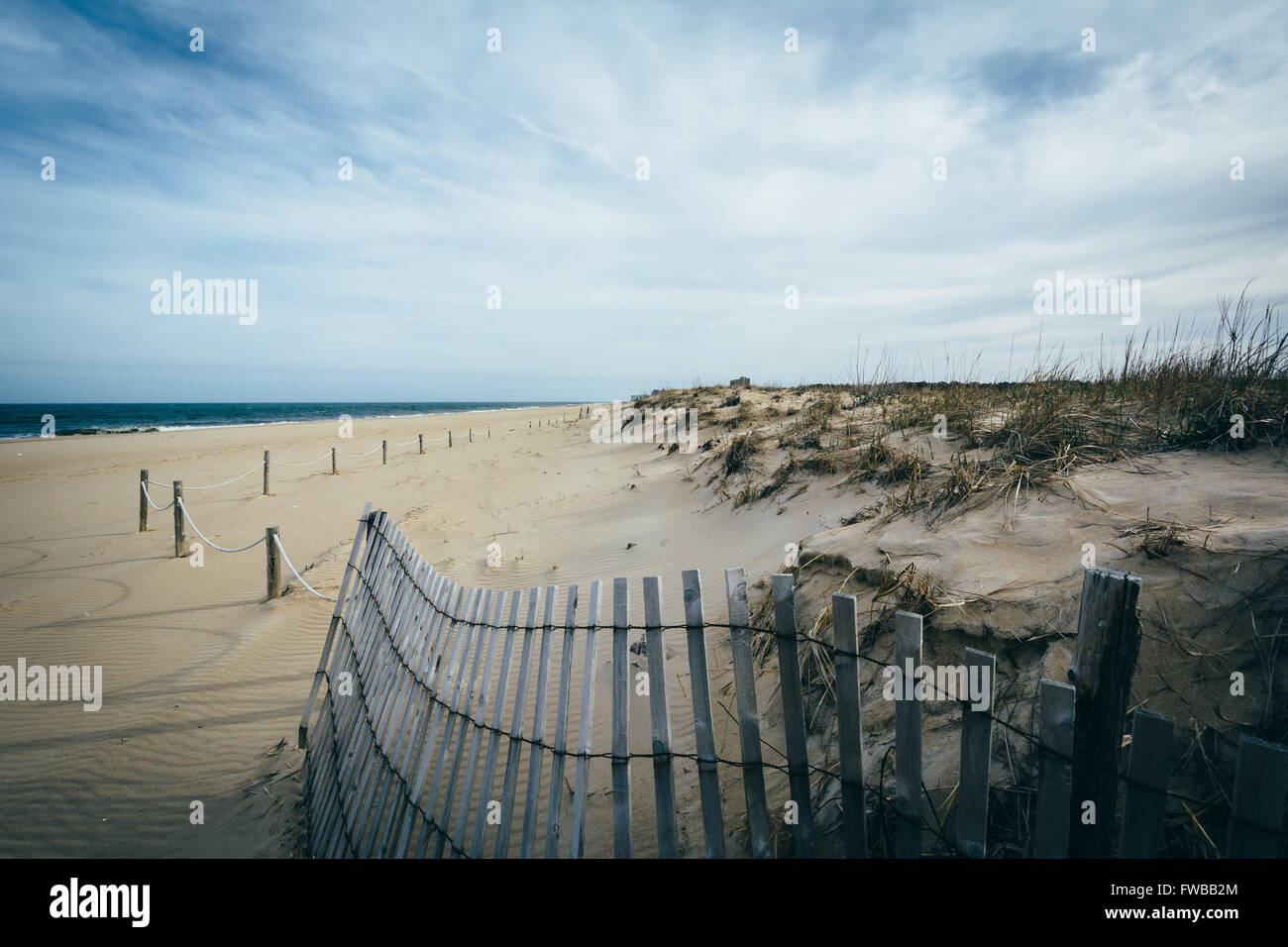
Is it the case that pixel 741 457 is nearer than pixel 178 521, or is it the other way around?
pixel 178 521

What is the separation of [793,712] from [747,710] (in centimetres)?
18

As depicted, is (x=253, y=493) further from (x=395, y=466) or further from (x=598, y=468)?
(x=598, y=468)

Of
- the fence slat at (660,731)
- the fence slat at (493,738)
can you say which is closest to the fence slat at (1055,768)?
the fence slat at (660,731)

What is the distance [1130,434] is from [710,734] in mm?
5435

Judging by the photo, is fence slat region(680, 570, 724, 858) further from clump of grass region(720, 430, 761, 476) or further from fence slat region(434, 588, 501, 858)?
clump of grass region(720, 430, 761, 476)

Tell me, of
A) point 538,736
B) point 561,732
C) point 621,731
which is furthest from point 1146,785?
point 538,736

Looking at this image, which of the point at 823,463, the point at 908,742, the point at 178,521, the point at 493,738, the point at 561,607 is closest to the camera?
the point at 908,742

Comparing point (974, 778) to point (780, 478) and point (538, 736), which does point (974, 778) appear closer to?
point (538, 736)

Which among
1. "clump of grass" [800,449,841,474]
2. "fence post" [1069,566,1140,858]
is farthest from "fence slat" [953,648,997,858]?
"clump of grass" [800,449,841,474]

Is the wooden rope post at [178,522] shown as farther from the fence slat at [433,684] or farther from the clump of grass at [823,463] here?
the clump of grass at [823,463]

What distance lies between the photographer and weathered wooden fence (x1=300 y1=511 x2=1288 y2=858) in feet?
5.75

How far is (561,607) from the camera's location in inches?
271

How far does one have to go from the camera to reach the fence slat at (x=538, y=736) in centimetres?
255
